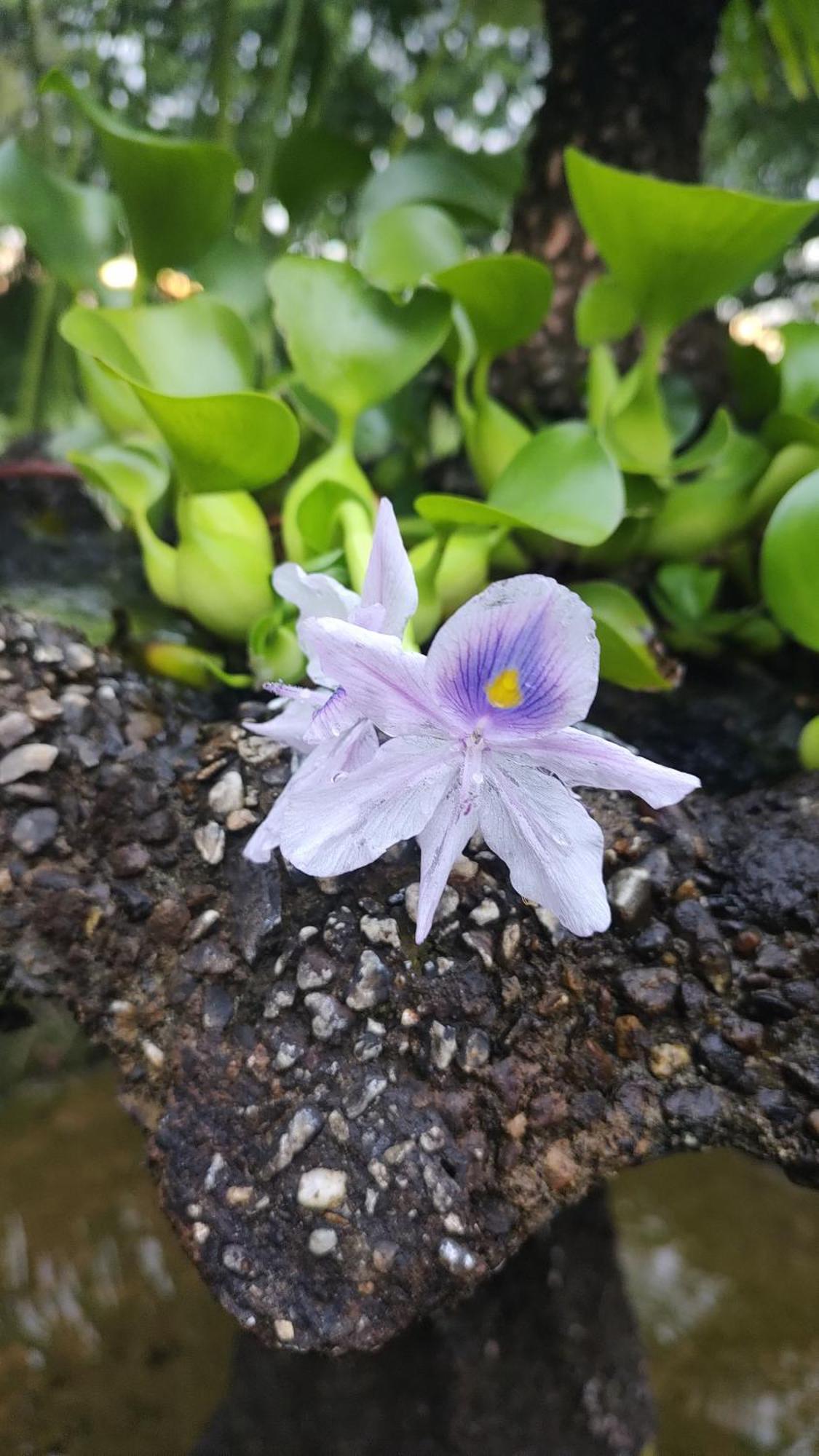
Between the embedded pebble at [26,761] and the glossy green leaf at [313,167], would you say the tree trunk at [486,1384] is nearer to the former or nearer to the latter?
the embedded pebble at [26,761]

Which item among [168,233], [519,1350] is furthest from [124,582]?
[519,1350]

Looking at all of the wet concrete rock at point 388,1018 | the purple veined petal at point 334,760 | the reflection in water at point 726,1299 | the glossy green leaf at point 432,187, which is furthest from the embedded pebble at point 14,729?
the reflection in water at point 726,1299

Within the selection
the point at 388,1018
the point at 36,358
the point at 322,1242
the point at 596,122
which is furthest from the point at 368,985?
the point at 36,358

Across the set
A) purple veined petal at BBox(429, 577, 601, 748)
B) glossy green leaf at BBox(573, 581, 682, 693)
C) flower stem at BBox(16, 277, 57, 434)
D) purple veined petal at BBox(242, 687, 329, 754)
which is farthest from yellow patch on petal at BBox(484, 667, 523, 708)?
flower stem at BBox(16, 277, 57, 434)

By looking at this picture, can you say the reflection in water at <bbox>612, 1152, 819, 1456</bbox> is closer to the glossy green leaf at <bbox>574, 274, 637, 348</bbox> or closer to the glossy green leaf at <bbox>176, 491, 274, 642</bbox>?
the glossy green leaf at <bbox>176, 491, 274, 642</bbox>

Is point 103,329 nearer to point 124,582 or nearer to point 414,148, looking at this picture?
point 124,582
